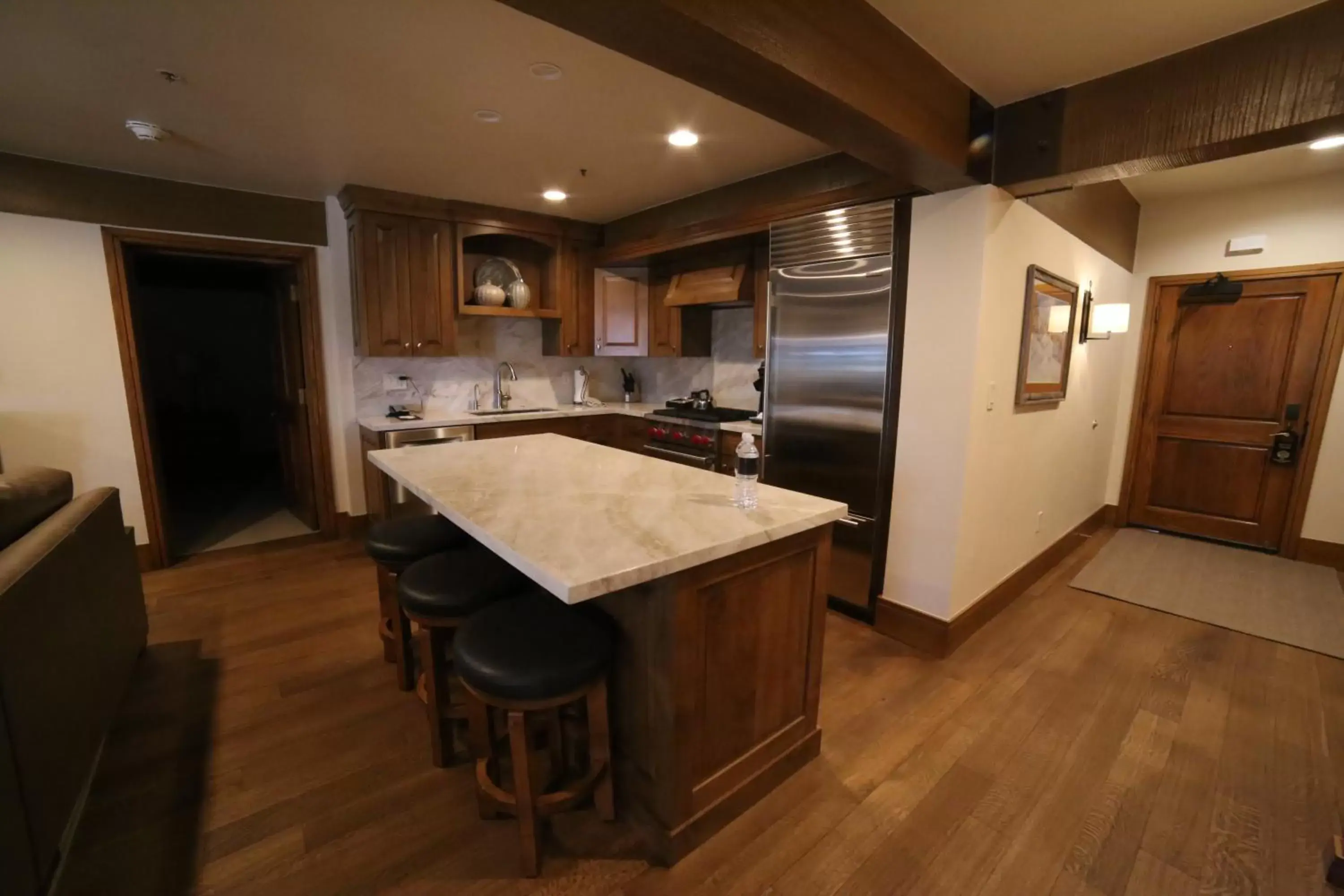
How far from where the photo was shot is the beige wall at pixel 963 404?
92.7 inches

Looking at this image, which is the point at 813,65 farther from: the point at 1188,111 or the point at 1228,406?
the point at 1228,406

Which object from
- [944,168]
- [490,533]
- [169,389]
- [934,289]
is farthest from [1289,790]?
[169,389]

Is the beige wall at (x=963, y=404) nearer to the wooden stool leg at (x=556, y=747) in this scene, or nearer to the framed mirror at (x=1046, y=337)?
the framed mirror at (x=1046, y=337)

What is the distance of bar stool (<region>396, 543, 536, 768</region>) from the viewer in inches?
68.2

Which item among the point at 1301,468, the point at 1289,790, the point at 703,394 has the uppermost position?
the point at 703,394

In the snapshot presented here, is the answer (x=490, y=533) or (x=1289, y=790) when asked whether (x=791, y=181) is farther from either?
(x=1289, y=790)

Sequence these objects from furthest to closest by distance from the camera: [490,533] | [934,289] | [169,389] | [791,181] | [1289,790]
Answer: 1. [169,389]
2. [791,181]
3. [934,289]
4. [1289,790]
5. [490,533]

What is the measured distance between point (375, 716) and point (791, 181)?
3.02 meters

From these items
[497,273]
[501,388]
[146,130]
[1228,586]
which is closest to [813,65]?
[146,130]

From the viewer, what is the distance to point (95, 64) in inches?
75.3

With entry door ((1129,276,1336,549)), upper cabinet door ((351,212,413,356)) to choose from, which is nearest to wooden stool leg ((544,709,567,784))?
upper cabinet door ((351,212,413,356))

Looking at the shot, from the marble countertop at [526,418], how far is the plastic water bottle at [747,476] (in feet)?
4.86

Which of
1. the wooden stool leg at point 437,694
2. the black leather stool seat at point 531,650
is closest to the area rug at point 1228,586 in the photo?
the black leather stool seat at point 531,650

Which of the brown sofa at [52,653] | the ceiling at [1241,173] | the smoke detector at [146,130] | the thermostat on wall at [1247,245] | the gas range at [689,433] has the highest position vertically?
the ceiling at [1241,173]
